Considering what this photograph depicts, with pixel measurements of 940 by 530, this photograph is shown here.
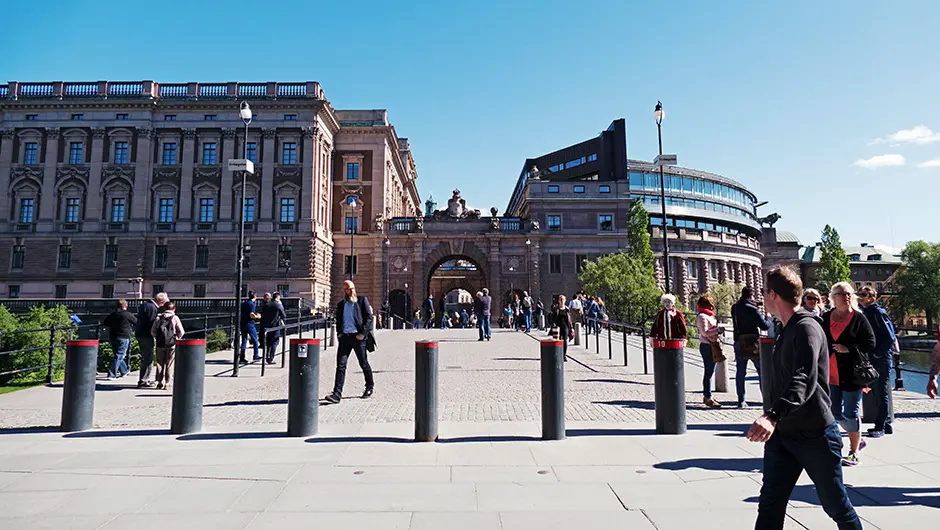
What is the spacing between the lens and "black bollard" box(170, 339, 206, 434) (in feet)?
23.4

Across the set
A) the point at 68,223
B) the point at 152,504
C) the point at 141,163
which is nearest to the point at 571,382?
the point at 152,504

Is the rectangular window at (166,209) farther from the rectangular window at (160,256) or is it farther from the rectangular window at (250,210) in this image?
the rectangular window at (250,210)

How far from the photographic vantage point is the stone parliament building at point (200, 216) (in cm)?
4672

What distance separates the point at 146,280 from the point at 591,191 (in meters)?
41.3

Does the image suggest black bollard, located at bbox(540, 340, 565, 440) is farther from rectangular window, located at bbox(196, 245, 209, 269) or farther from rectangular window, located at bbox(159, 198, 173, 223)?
rectangular window, located at bbox(159, 198, 173, 223)

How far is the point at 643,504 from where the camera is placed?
441 cm

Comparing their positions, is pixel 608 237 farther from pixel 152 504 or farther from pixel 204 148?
pixel 152 504

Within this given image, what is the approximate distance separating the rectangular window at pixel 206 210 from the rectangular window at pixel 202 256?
2.40 m

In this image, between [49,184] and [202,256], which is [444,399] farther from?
[49,184]

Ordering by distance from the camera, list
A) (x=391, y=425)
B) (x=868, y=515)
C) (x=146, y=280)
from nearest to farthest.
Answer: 1. (x=868, y=515)
2. (x=391, y=425)
3. (x=146, y=280)

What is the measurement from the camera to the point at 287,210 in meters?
47.5

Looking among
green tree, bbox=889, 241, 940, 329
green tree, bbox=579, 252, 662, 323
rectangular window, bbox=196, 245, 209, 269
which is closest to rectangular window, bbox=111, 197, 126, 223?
rectangular window, bbox=196, 245, 209, 269

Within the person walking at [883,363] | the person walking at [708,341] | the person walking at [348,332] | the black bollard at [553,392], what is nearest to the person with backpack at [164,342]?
the person walking at [348,332]

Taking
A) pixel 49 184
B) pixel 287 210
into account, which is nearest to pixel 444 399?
pixel 287 210
